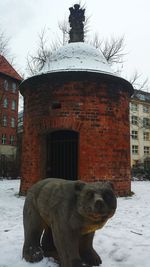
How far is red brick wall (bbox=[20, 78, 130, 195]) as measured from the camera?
10008 millimetres

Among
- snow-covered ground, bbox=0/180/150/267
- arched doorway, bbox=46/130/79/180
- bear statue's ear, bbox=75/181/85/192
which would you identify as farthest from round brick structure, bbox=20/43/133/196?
bear statue's ear, bbox=75/181/85/192

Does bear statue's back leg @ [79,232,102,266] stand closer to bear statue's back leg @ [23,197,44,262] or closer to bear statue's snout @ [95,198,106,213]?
bear statue's back leg @ [23,197,44,262]

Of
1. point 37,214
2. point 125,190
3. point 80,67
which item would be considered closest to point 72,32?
point 80,67

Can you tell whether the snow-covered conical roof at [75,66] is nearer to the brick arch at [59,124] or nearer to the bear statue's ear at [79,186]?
the brick arch at [59,124]

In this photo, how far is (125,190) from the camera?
10.7 meters

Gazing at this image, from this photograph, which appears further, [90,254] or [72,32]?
[72,32]

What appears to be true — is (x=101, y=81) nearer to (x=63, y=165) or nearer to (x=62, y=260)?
(x=63, y=165)

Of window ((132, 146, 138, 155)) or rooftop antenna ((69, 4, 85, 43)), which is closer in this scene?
rooftop antenna ((69, 4, 85, 43))

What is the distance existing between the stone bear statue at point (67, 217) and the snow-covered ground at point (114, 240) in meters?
0.24

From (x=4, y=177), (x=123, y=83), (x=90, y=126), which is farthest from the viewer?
(x=4, y=177)

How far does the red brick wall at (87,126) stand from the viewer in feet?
32.8

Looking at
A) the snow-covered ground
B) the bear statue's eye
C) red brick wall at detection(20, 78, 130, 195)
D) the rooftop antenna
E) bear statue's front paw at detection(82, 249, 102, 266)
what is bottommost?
the snow-covered ground

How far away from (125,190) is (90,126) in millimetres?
2677

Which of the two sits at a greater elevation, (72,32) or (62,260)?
(72,32)
